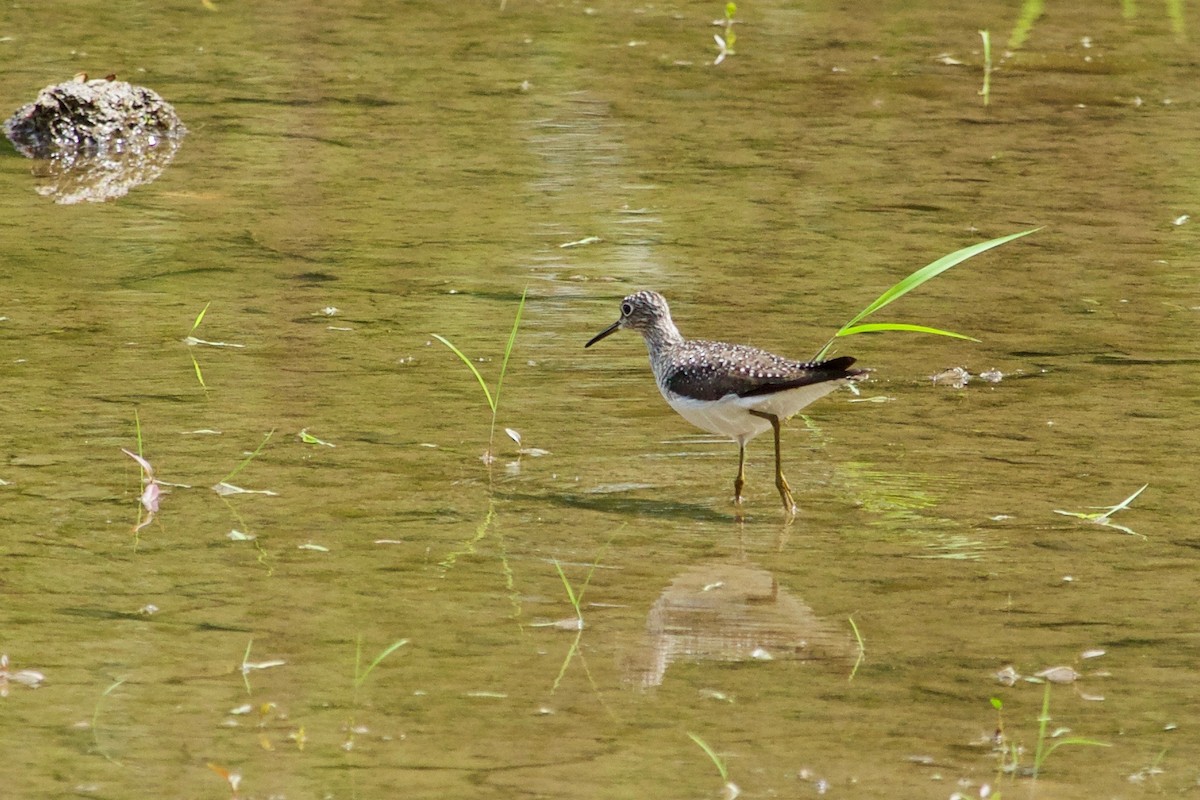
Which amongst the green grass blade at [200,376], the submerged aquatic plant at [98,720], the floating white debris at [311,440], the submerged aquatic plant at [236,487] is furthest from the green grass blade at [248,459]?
the submerged aquatic plant at [98,720]

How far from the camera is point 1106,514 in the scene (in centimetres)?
646

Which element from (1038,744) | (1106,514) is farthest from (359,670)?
(1106,514)

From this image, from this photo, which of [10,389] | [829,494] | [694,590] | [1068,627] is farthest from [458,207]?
[1068,627]

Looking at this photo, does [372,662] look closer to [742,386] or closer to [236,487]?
[236,487]

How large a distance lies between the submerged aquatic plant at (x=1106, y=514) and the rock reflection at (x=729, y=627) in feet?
3.94

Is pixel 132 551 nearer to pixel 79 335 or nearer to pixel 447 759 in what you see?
pixel 447 759

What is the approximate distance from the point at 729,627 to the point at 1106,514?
1.54m

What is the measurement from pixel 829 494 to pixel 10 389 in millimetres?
3349

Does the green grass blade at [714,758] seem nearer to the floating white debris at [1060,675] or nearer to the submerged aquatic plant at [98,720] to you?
the floating white debris at [1060,675]

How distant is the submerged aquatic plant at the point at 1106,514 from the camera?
642 centimetres

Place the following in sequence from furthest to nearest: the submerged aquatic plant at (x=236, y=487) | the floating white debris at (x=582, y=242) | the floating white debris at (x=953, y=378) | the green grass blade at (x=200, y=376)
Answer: the floating white debris at (x=582, y=242)
the floating white debris at (x=953, y=378)
the green grass blade at (x=200, y=376)
the submerged aquatic plant at (x=236, y=487)

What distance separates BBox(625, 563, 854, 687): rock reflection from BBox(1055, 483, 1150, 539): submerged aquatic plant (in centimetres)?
120

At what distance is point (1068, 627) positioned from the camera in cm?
566

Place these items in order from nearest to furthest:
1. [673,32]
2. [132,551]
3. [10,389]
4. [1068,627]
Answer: [1068,627] → [132,551] → [10,389] → [673,32]
